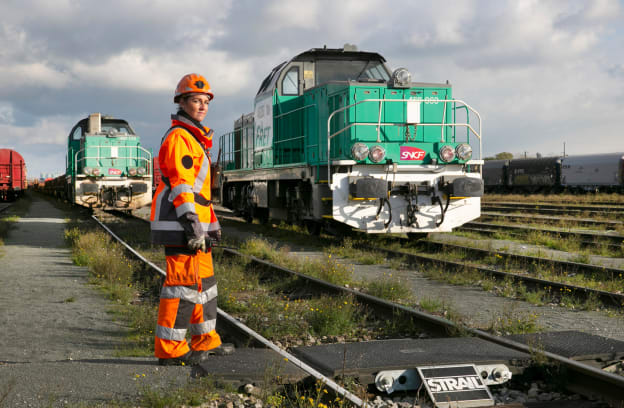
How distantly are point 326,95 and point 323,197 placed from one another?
6.04ft

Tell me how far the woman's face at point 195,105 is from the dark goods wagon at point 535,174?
1398 inches

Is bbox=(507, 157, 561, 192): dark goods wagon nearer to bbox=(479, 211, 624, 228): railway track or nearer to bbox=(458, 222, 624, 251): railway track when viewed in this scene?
bbox=(479, 211, 624, 228): railway track

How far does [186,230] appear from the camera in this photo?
3.75 metres

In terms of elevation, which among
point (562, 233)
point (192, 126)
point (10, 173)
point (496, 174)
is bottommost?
point (562, 233)

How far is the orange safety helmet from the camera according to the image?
3.96 m

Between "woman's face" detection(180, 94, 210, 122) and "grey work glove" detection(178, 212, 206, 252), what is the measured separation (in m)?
0.71

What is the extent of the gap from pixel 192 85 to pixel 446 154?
22.3ft

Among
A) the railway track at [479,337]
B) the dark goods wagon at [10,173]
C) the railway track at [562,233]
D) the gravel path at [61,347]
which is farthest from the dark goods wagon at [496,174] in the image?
the railway track at [479,337]

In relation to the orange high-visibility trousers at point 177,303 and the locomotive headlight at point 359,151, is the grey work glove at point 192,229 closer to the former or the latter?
the orange high-visibility trousers at point 177,303

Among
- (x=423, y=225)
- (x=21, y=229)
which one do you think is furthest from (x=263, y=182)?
(x=21, y=229)

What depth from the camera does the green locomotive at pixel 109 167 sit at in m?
19.2

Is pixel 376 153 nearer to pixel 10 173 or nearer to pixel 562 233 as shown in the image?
pixel 562 233

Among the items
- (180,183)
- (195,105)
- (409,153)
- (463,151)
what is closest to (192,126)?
(195,105)

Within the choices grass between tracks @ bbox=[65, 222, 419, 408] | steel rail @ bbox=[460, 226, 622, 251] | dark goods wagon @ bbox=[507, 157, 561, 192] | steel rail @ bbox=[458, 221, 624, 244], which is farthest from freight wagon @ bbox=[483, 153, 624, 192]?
grass between tracks @ bbox=[65, 222, 419, 408]
